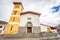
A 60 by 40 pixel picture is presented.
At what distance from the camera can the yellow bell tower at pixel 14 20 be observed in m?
10.4

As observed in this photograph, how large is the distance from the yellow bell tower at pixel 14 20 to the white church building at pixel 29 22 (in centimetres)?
43

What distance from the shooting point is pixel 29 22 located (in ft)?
36.5

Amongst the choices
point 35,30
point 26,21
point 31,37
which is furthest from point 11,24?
point 31,37

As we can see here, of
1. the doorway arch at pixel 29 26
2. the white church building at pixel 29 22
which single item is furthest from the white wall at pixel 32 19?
the doorway arch at pixel 29 26

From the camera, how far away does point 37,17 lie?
1122cm

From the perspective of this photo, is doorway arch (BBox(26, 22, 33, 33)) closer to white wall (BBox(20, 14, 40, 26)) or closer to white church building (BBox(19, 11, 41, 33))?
white church building (BBox(19, 11, 41, 33))

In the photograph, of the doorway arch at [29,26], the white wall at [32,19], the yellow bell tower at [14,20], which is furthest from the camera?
the doorway arch at [29,26]

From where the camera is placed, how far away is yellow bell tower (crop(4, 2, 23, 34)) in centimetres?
1044

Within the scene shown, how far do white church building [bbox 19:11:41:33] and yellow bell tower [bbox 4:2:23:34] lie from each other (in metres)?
0.43

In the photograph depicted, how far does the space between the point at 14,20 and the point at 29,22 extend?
1319 millimetres

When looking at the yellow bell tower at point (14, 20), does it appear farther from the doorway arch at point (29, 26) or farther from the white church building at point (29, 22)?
the doorway arch at point (29, 26)

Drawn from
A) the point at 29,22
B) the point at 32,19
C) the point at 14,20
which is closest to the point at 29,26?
the point at 29,22

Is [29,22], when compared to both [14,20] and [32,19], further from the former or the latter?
[14,20]

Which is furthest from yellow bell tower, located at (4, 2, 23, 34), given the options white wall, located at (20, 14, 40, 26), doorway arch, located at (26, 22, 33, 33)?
doorway arch, located at (26, 22, 33, 33)
